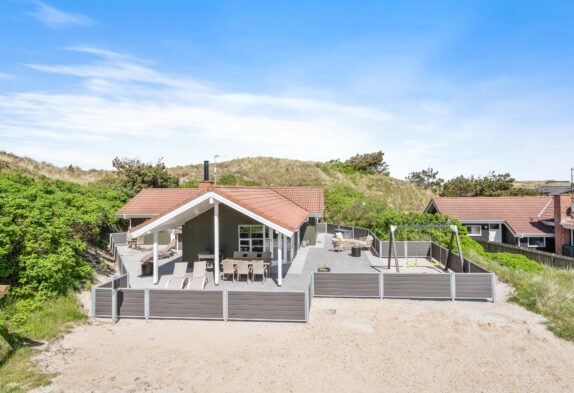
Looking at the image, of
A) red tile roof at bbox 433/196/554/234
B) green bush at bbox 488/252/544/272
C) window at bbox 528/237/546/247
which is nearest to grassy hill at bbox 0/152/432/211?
red tile roof at bbox 433/196/554/234

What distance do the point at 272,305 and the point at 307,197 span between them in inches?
682

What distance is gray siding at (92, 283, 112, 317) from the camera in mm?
11391

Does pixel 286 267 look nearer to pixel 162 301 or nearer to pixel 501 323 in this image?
pixel 162 301

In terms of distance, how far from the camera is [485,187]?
178 ft

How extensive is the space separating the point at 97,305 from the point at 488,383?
10.2 meters

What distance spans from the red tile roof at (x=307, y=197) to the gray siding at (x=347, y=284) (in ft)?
39.6

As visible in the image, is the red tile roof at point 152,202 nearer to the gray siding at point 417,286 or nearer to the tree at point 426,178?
the gray siding at point 417,286

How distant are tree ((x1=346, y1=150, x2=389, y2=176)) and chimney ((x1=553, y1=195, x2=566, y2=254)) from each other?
120 feet

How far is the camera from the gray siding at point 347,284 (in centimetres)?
1321

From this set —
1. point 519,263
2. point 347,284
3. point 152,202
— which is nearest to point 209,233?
point 347,284

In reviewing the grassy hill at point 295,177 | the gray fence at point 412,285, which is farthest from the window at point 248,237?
the grassy hill at point 295,177

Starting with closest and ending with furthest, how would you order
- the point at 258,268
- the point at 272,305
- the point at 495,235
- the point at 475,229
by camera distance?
1. the point at 272,305
2. the point at 258,268
3. the point at 495,235
4. the point at 475,229

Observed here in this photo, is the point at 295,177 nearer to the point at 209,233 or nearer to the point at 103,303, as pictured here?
the point at 209,233

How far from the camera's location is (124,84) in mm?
23062
